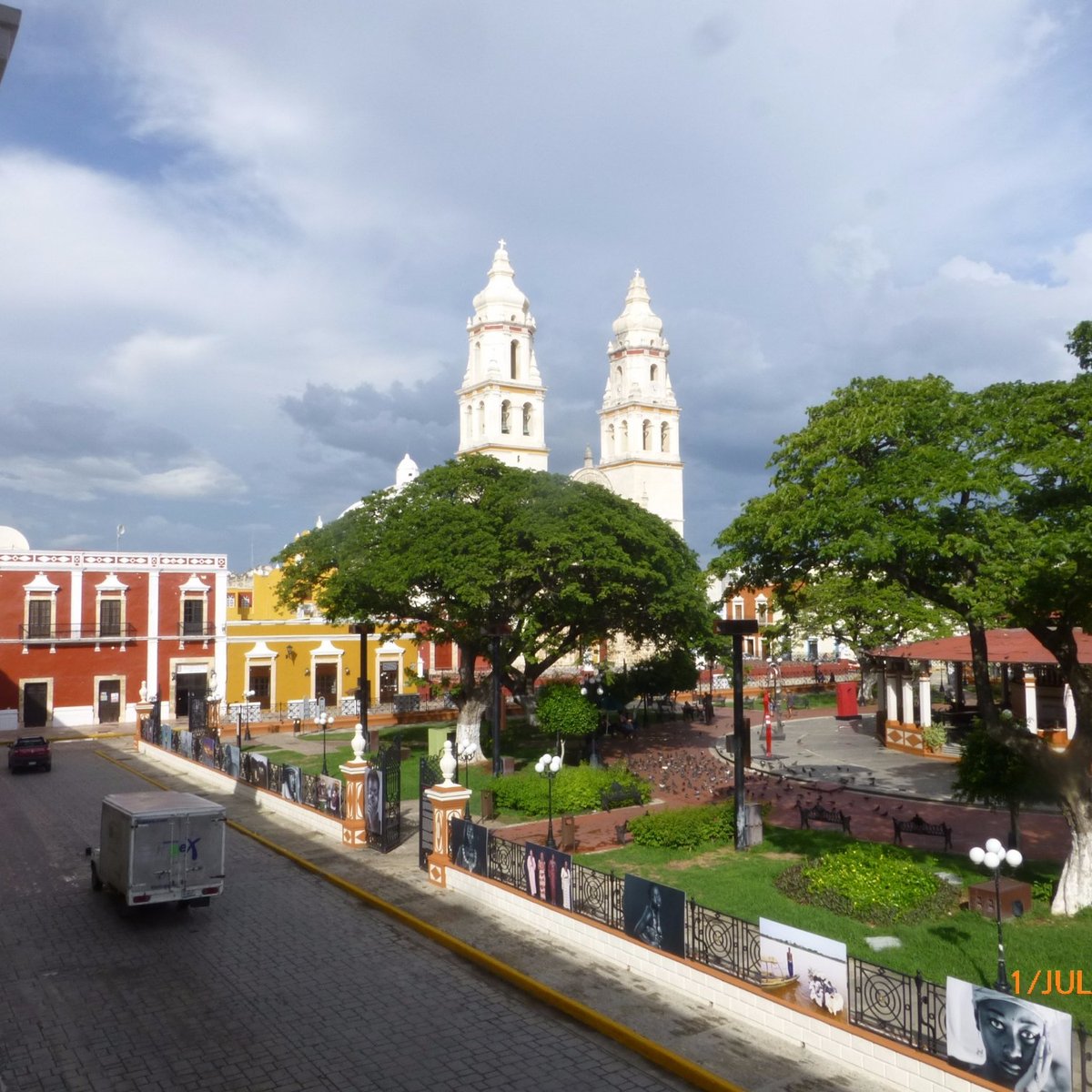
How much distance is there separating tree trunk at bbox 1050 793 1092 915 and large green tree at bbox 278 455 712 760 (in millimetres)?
13549

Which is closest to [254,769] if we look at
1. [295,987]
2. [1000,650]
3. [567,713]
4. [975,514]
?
[567,713]

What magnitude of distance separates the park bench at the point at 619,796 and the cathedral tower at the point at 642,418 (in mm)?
46381

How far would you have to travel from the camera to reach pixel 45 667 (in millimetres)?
40188

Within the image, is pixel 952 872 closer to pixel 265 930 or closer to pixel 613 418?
pixel 265 930

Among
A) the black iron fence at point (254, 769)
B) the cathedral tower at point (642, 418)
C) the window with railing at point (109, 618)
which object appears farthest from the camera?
the cathedral tower at point (642, 418)

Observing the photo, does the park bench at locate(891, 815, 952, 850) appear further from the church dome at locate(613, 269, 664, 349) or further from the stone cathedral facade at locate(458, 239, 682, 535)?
the church dome at locate(613, 269, 664, 349)

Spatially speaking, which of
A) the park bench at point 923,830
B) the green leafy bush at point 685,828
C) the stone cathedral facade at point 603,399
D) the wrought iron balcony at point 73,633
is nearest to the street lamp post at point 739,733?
the green leafy bush at point 685,828

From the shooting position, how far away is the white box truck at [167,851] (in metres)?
13.8

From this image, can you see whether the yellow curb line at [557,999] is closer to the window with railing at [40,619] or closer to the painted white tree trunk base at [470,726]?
the painted white tree trunk base at [470,726]

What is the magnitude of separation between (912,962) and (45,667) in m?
38.1

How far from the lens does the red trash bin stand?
135 ft

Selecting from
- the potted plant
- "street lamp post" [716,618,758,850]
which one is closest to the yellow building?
the potted plant

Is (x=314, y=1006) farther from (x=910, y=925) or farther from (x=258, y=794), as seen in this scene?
(x=258, y=794)

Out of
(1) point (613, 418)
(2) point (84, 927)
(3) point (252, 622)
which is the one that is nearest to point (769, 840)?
(2) point (84, 927)
